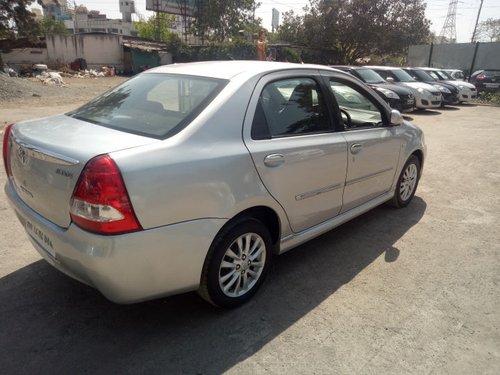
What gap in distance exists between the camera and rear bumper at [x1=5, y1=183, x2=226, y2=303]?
2.08 m

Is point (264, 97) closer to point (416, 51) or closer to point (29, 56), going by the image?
point (416, 51)

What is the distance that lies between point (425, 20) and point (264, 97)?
3605 cm

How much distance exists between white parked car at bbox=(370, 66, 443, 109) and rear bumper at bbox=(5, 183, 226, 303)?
13213 mm

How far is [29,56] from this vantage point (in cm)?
3023

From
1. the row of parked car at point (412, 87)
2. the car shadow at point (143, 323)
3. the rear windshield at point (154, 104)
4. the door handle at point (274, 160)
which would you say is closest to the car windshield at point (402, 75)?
the row of parked car at point (412, 87)

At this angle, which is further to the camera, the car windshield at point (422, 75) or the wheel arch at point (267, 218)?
the car windshield at point (422, 75)

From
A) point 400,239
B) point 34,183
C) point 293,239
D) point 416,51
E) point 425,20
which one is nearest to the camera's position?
point 34,183

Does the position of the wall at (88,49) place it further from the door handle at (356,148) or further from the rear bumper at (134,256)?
the rear bumper at (134,256)

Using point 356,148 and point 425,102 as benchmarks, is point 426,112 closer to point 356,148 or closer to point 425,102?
point 425,102

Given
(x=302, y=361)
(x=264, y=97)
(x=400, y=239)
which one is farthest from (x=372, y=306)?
(x=264, y=97)

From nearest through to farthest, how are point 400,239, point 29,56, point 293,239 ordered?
point 293,239
point 400,239
point 29,56

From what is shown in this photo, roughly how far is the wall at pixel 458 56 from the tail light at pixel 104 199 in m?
24.5

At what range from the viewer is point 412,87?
13.8 m

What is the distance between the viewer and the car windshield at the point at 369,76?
13.0 metres
